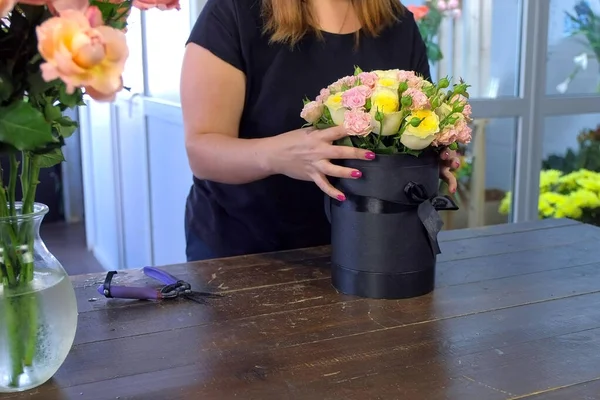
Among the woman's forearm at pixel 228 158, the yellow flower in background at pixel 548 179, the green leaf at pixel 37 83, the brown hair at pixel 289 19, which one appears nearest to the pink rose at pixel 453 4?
the yellow flower in background at pixel 548 179

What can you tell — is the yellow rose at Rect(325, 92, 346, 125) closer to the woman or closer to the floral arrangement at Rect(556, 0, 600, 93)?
the woman

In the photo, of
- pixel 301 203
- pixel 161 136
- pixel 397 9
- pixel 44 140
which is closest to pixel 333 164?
pixel 301 203

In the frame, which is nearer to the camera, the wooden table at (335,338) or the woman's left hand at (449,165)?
the wooden table at (335,338)

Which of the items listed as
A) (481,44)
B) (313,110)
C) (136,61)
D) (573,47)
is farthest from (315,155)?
(136,61)

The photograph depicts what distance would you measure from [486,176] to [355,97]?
1.91 m

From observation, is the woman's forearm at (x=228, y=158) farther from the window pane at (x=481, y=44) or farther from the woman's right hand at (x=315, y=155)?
the window pane at (x=481, y=44)

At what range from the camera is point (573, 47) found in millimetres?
2826

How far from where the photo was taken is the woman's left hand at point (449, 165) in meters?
1.17

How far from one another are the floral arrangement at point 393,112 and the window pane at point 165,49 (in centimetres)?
A: 147

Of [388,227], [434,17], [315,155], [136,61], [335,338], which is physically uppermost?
[434,17]

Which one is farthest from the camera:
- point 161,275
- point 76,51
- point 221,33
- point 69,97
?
point 221,33

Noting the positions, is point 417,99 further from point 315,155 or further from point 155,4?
point 155,4

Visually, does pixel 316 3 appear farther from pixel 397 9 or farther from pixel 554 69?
pixel 554 69

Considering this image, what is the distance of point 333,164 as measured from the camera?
1.07m
